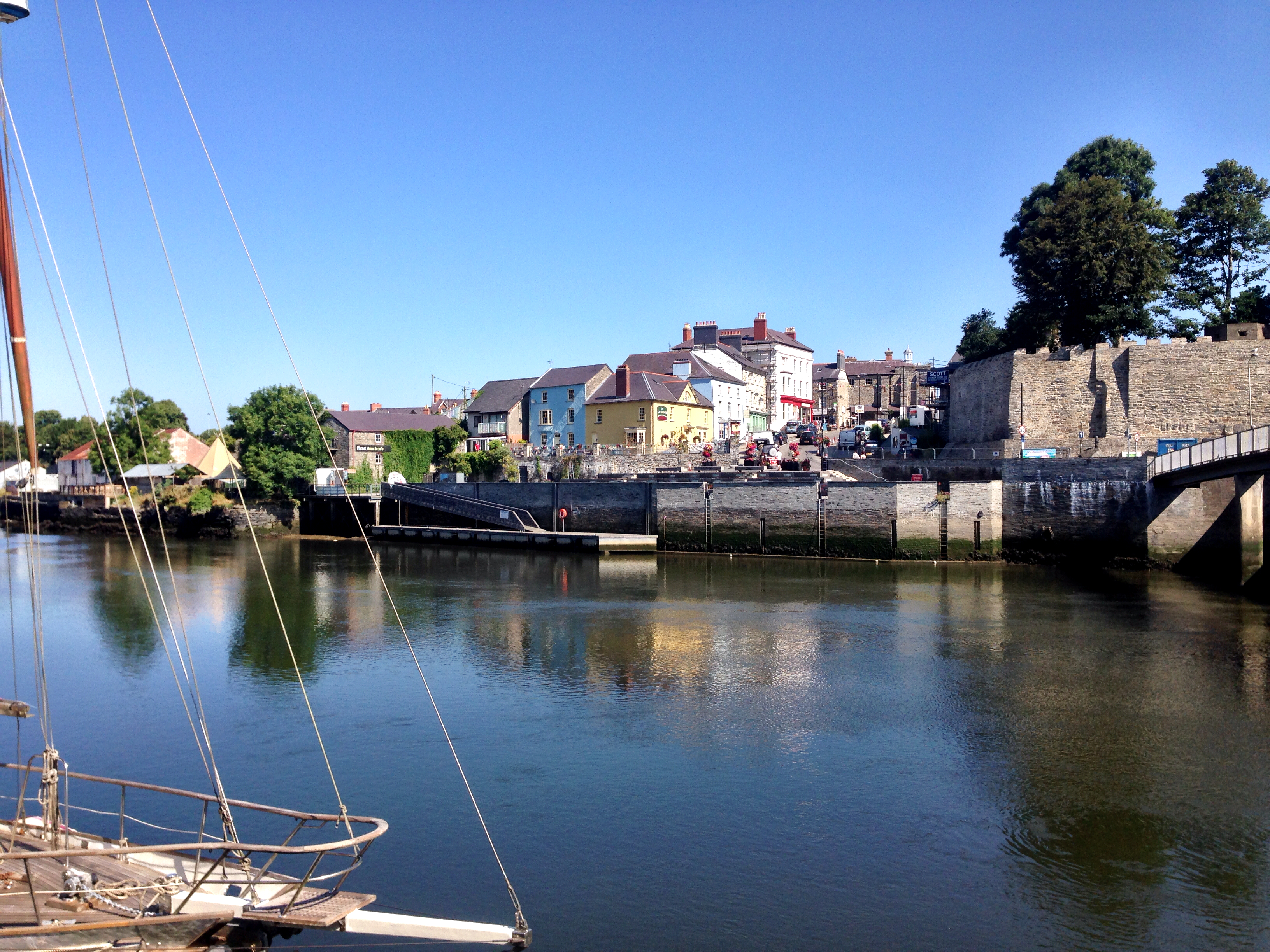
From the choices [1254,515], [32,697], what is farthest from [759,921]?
[1254,515]

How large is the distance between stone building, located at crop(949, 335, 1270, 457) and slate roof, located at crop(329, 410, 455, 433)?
36.1m

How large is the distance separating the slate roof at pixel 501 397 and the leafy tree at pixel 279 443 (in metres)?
11.5

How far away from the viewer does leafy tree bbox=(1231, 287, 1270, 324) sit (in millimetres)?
47031

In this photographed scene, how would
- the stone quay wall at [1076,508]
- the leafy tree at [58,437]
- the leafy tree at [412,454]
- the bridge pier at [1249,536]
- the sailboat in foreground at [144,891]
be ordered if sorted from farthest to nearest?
1. the leafy tree at [58,437]
2. the leafy tree at [412,454]
3. the stone quay wall at [1076,508]
4. the bridge pier at [1249,536]
5. the sailboat in foreground at [144,891]

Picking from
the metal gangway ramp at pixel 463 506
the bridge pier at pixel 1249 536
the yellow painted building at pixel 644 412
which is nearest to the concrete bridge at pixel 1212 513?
the bridge pier at pixel 1249 536

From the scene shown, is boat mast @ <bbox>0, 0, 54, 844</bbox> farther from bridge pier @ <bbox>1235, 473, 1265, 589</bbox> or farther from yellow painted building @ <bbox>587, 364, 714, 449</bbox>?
yellow painted building @ <bbox>587, 364, 714, 449</bbox>

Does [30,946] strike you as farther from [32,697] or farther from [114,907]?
[32,697]

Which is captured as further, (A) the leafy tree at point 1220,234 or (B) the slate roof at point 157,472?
(B) the slate roof at point 157,472

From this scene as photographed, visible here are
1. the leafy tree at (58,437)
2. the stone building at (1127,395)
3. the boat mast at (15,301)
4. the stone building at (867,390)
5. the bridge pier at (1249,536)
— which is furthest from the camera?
the leafy tree at (58,437)

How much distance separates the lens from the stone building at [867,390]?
286 feet

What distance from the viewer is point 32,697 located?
Answer: 18078mm

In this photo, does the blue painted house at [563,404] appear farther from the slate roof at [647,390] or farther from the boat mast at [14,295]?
the boat mast at [14,295]

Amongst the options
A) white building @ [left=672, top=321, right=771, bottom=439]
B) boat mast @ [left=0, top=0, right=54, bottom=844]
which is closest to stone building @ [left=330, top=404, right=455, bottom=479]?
white building @ [left=672, top=321, right=771, bottom=439]

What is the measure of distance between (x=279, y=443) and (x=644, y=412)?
2199cm
